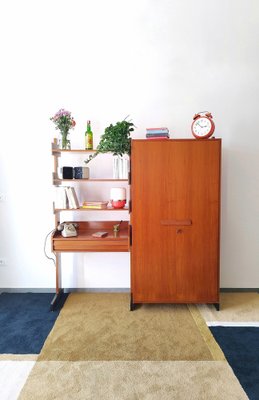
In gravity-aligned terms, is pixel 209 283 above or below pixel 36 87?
below

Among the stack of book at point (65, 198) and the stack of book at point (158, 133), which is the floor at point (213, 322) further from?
the stack of book at point (158, 133)

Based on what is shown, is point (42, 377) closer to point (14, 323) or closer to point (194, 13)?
point (14, 323)

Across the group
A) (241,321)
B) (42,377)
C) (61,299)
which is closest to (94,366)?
(42,377)

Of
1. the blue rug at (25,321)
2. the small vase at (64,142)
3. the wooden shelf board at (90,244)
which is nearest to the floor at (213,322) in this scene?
the blue rug at (25,321)

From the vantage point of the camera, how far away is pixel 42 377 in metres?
1.67

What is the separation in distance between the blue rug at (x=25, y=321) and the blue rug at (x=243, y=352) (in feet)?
4.66

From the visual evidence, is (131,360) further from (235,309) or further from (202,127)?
(202,127)

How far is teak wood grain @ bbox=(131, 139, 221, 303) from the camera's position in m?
2.35

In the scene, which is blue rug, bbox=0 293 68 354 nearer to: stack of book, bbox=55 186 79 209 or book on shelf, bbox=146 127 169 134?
stack of book, bbox=55 186 79 209

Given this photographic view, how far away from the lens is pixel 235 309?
2553mm

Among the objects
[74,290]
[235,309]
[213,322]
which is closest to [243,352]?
[213,322]

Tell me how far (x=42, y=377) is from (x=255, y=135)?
9.56ft

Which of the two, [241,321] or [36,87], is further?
[36,87]

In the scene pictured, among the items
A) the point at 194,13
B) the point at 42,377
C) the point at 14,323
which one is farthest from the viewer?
the point at 194,13
